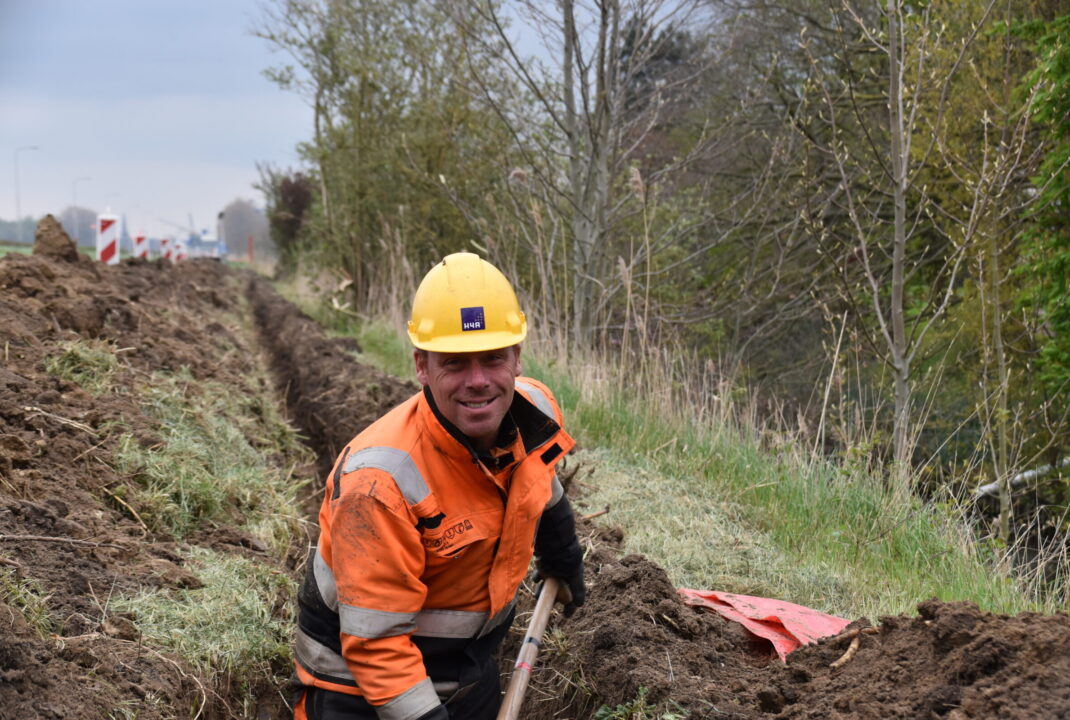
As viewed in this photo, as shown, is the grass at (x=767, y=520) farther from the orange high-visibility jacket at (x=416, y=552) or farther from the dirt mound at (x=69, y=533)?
the dirt mound at (x=69, y=533)

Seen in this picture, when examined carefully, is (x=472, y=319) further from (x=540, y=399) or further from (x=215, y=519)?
(x=215, y=519)

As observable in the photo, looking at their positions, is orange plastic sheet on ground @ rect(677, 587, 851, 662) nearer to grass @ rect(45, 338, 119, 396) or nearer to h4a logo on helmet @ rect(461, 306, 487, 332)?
h4a logo on helmet @ rect(461, 306, 487, 332)

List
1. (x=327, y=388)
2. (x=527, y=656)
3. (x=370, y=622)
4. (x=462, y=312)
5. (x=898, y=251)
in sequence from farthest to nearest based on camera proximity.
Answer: (x=327, y=388), (x=898, y=251), (x=527, y=656), (x=462, y=312), (x=370, y=622)

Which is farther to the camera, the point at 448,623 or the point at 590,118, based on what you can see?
the point at 590,118

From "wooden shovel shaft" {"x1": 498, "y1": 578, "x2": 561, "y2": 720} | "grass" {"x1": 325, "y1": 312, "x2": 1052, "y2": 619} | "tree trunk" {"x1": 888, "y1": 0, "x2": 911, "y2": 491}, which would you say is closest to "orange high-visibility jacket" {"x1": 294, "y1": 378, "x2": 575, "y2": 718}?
"wooden shovel shaft" {"x1": 498, "y1": 578, "x2": 561, "y2": 720}

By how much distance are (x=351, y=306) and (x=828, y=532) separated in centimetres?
1276

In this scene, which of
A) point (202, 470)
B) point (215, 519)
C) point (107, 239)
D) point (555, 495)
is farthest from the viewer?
point (107, 239)

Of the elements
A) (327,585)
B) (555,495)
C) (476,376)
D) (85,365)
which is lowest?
(327,585)

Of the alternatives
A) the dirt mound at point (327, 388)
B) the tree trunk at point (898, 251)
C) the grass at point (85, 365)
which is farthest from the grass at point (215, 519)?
the tree trunk at point (898, 251)

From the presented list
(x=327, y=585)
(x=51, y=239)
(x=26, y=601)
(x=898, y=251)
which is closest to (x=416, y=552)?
(x=327, y=585)

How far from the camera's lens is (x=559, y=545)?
3406 mm

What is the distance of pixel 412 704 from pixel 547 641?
1.26 m

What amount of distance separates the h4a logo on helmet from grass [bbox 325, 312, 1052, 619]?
1.96 meters

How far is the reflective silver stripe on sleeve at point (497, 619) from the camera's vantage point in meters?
3.11
